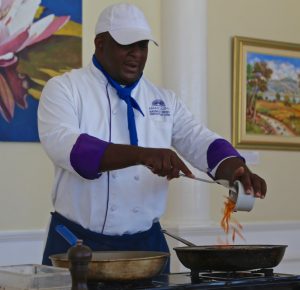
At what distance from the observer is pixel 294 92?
5.64 m

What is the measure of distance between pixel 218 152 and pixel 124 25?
0.55 m

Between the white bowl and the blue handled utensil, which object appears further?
the blue handled utensil

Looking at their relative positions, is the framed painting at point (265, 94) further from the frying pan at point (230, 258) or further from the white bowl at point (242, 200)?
the frying pan at point (230, 258)

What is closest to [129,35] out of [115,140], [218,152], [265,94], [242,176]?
[115,140]

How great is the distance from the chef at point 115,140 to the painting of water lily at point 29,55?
1.74 m

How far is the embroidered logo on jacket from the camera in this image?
280 cm

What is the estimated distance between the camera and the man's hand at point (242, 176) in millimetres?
2402

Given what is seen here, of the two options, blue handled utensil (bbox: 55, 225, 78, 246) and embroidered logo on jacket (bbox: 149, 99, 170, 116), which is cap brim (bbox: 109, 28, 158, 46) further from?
blue handled utensil (bbox: 55, 225, 78, 246)

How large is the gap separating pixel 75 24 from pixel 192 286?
2.97m

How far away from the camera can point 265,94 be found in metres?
5.51

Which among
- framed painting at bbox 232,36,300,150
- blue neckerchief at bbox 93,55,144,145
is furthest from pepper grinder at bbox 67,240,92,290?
framed painting at bbox 232,36,300,150

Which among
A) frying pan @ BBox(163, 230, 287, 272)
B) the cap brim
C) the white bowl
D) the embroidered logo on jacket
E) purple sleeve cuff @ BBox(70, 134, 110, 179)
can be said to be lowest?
frying pan @ BBox(163, 230, 287, 272)

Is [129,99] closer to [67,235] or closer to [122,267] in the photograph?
[67,235]

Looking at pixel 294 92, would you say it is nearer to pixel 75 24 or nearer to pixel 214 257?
pixel 75 24
